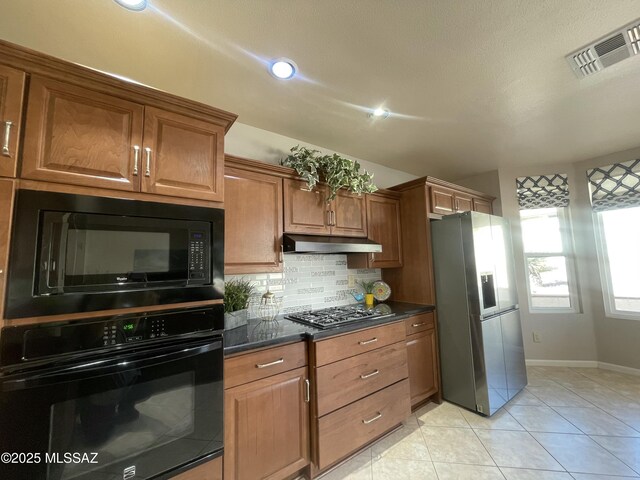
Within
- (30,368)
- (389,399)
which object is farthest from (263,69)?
(389,399)

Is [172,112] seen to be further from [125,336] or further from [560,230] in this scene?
[560,230]

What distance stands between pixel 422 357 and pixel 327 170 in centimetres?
198

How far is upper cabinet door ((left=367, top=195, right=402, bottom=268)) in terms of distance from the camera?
2.69 metres

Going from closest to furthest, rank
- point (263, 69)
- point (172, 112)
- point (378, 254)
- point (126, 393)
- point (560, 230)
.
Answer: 1. point (126, 393)
2. point (172, 112)
3. point (263, 69)
4. point (378, 254)
5. point (560, 230)

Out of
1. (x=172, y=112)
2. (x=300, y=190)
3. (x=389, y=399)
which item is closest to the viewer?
(x=172, y=112)

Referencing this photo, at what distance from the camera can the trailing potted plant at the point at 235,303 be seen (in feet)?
5.82

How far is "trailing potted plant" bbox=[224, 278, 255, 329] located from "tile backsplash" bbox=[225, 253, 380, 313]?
0.16 metres

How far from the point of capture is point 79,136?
3.76 feet

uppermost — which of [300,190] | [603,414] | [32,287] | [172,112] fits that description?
[172,112]

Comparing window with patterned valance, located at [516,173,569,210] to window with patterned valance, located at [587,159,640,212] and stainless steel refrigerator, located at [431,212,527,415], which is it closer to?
window with patterned valance, located at [587,159,640,212]

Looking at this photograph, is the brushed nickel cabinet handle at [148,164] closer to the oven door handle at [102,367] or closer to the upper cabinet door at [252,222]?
the upper cabinet door at [252,222]

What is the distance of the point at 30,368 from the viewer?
973 mm

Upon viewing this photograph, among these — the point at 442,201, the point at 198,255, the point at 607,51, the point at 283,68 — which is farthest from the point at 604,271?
the point at 198,255

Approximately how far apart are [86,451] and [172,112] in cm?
156
